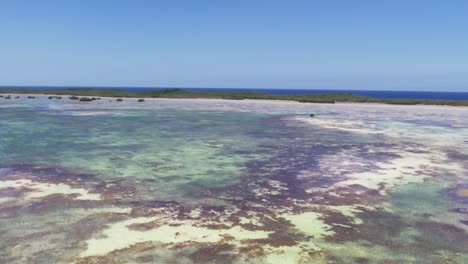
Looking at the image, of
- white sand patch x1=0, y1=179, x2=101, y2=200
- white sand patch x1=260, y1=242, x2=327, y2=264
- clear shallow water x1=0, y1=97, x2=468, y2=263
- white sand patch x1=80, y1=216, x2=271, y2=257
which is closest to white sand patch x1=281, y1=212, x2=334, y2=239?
clear shallow water x1=0, y1=97, x2=468, y2=263

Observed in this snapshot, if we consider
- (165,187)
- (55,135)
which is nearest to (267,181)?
(165,187)

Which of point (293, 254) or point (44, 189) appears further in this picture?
point (44, 189)

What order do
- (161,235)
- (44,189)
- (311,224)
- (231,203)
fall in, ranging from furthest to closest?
(44,189), (231,203), (311,224), (161,235)

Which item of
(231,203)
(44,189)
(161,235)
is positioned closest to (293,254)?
(161,235)

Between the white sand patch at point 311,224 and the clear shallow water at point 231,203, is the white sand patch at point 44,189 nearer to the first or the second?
the clear shallow water at point 231,203

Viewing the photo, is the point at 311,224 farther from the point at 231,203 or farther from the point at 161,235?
the point at 161,235

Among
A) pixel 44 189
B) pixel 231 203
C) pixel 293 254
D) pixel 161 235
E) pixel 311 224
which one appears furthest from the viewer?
pixel 44 189

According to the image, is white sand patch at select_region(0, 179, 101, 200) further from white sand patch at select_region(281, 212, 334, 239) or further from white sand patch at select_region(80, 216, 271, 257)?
white sand patch at select_region(281, 212, 334, 239)
